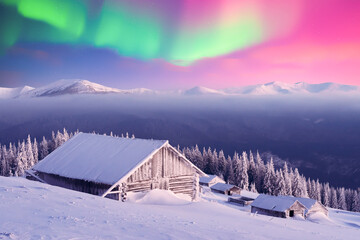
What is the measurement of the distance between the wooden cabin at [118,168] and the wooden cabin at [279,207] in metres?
25.8

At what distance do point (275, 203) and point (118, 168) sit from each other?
35.7 m

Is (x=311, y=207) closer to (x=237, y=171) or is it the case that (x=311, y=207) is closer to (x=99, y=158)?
(x=99, y=158)

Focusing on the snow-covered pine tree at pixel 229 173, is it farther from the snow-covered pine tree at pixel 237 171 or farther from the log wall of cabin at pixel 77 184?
the log wall of cabin at pixel 77 184

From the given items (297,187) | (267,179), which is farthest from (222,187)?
(297,187)

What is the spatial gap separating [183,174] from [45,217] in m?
18.5

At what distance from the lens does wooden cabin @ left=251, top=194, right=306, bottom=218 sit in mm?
50228

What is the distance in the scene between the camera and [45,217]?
1096cm

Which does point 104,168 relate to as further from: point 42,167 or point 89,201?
point 89,201

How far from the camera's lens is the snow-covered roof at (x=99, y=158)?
25.2m

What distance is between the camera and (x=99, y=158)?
90.6 ft

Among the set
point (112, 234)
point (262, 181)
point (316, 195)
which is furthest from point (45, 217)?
point (316, 195)

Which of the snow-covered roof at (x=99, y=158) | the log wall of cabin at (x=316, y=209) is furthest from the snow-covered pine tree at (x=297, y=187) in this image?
the snow-covered roof at (x=99, y=158)

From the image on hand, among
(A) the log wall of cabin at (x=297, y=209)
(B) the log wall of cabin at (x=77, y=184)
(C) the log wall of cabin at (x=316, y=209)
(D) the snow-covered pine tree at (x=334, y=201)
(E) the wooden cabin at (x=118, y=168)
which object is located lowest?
(D) the snow-covered pine tree at (x=334, y=201)

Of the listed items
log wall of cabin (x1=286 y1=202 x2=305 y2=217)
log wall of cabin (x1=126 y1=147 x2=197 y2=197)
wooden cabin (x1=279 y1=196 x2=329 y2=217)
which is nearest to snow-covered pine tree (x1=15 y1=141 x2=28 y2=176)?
log wall of cabin (x1=286 y1=202 x2=305 y2=217)
